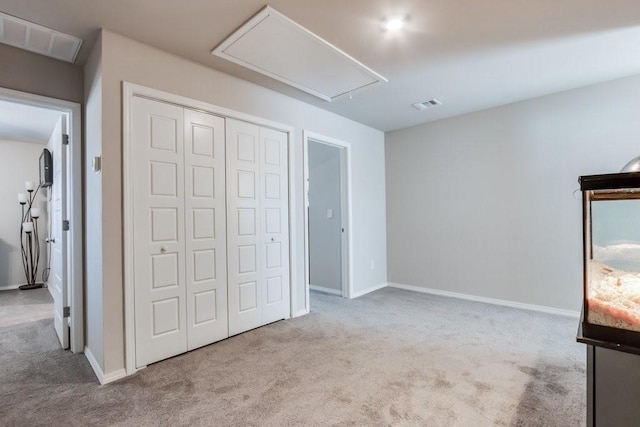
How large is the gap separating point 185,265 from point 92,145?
Answer: 1.18 meters

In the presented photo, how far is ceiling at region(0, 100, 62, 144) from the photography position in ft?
11.6

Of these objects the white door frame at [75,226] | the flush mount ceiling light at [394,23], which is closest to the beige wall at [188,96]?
the white door frame at [75,226]

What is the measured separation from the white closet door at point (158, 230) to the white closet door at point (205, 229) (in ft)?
0.21

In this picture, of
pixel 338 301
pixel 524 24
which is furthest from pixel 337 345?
pixel 524 24

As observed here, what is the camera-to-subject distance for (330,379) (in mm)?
2125

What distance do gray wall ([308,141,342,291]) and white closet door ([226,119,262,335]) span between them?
160 centimetres

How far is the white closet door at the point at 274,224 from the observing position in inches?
125

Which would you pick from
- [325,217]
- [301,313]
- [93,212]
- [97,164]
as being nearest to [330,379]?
[301,313]

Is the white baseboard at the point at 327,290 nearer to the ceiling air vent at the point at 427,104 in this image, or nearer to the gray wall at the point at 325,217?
the gray wall at the point at 325,217

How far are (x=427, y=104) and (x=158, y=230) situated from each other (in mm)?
3265

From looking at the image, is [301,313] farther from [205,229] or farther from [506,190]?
[506,190]

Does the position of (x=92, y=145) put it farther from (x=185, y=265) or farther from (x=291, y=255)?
(x=291, y=255)

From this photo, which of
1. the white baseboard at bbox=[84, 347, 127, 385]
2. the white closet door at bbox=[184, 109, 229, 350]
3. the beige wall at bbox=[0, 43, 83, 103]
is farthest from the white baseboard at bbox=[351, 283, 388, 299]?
the beige wall at bbox=[0, 43, 83, 103]

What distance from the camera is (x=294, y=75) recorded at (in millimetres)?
2865
